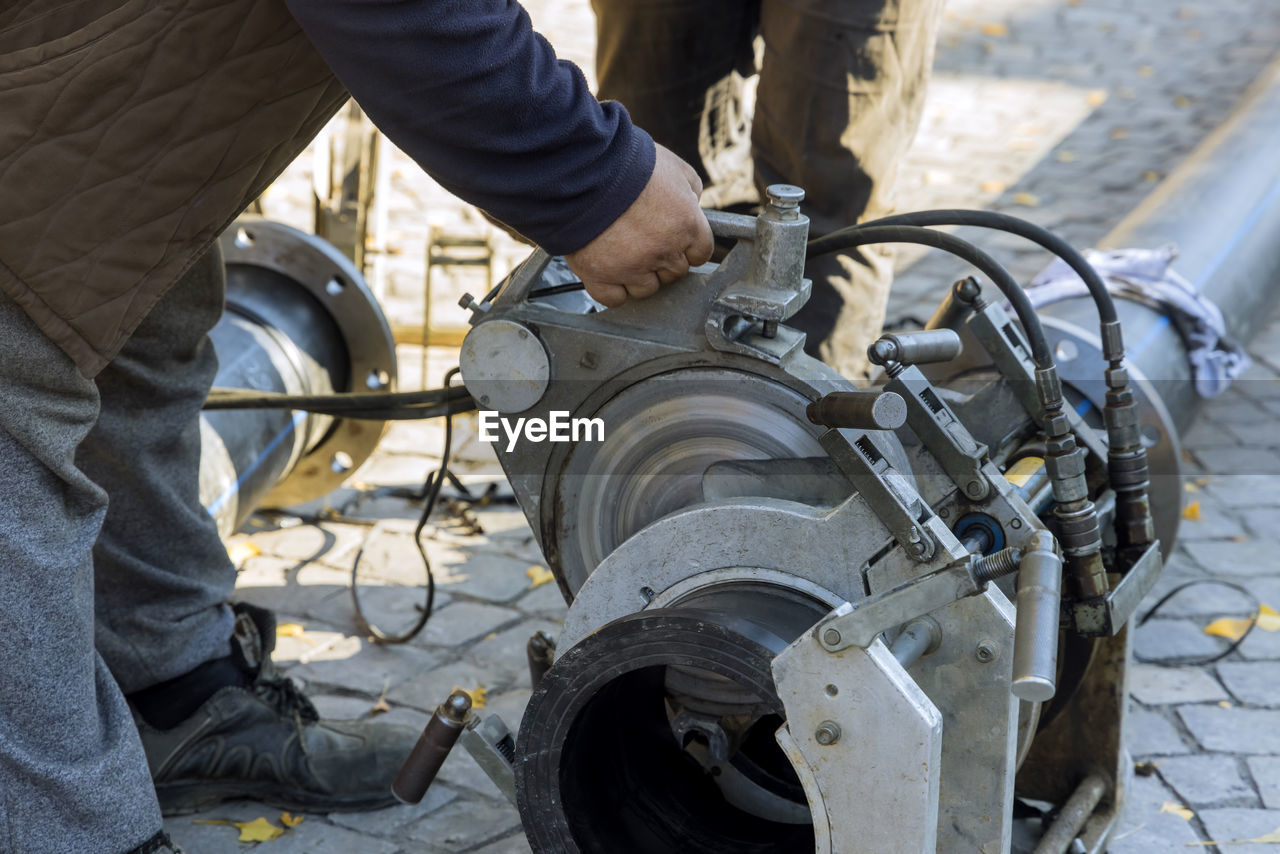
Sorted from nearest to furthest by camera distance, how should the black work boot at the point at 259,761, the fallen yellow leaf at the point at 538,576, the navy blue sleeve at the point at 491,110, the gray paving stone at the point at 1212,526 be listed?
1. the navy blue sleeve at the point at 491,110
2. the black work boot at the point at 259,761
3. the fallen yellow leaf at the point at 538,576
4. the gray paving stone at the point at 1212,526

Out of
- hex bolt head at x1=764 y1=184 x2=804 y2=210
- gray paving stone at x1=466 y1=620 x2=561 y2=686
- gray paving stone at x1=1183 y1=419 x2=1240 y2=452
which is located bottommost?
gray paving stone at x1=466 y1=620 x2=561 y2=686

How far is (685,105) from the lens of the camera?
3.06m

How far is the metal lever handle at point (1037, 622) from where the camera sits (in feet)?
4.33

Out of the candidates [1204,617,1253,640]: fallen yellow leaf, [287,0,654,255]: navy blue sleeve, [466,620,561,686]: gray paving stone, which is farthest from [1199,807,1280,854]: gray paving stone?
[287,0,654,255]: navy blue sleeve

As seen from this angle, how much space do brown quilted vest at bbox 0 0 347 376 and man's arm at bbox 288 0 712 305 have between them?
0.51 ft

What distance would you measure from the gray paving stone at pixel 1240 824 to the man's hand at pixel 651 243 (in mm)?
1378

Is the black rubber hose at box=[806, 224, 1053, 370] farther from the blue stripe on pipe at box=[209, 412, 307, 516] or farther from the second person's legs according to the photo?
the blue stripe on pipe at box=[209, 412, 307, 516]

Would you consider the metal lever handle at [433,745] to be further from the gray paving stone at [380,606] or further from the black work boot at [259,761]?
the gray paving stone at [380,606]

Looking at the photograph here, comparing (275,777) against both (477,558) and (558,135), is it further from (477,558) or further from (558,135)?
(558,135)

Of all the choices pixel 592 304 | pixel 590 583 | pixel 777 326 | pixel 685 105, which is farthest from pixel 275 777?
pixel 685 105

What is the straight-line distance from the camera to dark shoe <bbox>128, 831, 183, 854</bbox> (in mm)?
1846

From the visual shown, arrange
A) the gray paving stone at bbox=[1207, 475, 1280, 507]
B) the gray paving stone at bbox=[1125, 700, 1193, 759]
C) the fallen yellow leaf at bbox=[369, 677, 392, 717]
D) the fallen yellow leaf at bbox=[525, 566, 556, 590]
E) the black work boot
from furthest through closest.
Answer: the gray paving stone at bbox=[1207, 475, 1280, 507], the fallen yellow leaf at bbox=[525, 566, 556, 590], the fallen yellow leaf at bbox=[369, 677, 392, 717], the gray paving stone at bbox=[1125, 700, 1193, 759], the black work boot

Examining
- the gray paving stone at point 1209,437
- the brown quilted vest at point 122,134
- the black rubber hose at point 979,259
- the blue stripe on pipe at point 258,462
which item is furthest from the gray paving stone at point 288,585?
the gray paving stone at point 1209,437

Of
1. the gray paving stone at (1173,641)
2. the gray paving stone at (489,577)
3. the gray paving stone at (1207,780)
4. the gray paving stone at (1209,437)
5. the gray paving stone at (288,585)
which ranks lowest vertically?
the gray paving stone at (288,585)
